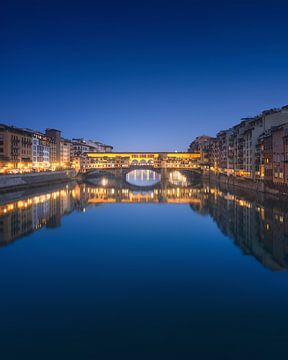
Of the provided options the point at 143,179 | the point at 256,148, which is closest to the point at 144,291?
the point at 256,148

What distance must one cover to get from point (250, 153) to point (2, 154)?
40.5m

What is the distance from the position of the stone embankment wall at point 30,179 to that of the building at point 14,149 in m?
5.34

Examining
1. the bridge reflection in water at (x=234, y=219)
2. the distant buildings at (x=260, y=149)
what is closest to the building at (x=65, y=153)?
the distant buildings at (x=260, y=149)

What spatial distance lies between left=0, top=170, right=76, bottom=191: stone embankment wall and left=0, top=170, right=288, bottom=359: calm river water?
69.6 feet

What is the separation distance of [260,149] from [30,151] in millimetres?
45993

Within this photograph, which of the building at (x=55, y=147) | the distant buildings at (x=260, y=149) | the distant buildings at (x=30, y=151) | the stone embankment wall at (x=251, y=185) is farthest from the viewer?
the building at (x=55, y=147)

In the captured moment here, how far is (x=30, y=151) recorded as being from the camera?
7031 cm

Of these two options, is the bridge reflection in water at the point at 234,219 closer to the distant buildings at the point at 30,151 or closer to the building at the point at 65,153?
the distant buildings at the point at 30,151

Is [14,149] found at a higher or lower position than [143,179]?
higher

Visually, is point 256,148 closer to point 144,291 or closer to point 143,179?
point 144,291

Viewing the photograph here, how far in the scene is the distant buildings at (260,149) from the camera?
37.8 meters

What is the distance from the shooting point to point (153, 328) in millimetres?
8781

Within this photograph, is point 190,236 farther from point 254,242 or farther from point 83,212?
point 83,212

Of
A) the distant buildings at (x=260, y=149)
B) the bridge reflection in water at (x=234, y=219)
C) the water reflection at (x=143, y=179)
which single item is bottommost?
the bridge reflection in water at (x=234, y=219)
